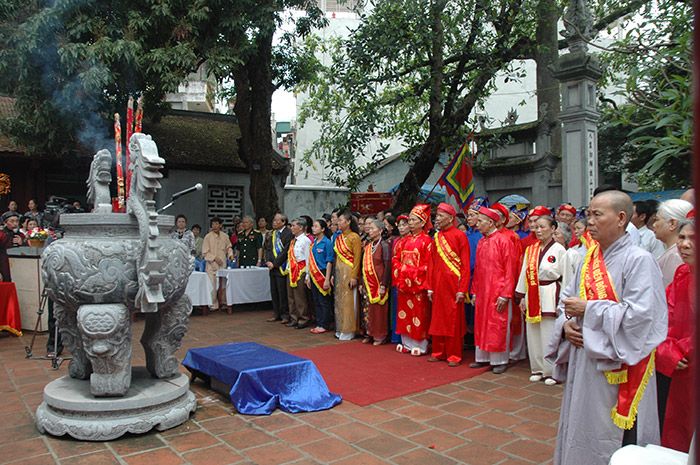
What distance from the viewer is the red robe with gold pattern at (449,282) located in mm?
6133

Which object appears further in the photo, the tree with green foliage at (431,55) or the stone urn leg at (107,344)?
the tree with green foliage at (431,55)

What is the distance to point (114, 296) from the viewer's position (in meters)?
3.96

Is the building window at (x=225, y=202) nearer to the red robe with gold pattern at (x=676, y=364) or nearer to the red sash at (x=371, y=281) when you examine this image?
the red sash at (x=371, y=281)

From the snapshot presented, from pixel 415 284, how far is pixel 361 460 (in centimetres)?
319

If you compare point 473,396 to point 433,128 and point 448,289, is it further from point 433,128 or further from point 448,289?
point 433,128

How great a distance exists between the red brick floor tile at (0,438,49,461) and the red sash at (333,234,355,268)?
4.35m

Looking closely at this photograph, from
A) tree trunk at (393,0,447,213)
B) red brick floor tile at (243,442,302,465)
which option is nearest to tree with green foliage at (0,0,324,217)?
tree trunk at (393,0,447,213)

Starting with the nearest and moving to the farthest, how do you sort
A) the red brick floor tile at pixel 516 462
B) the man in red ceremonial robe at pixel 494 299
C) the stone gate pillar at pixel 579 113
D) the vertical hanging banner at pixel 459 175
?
1. the red brick floor tile at pixel 516 462
2. the man in red ceremonial robe at pixel 494 299
3. the stone gate pillar at pixel 579 113
4. the vertical hanging banner at pixel 459 175

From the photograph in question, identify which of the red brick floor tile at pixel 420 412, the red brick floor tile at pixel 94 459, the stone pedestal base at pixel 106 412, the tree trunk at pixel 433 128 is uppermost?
the tree trunk at pixel 433 128

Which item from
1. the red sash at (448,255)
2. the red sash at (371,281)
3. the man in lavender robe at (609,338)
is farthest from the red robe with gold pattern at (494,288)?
the man in lavender robe at (609,338)

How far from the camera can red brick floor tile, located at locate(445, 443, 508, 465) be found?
350 cm

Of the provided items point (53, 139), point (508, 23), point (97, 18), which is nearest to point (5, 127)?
point (53, 139)

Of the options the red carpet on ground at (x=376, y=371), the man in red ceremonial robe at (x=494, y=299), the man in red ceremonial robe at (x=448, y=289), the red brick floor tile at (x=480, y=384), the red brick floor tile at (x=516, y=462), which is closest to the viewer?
the red brick floor tile at (x=516, y=462)

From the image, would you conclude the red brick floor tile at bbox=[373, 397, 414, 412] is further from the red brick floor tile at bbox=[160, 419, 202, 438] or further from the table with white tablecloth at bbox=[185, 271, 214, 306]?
the table with white tablecloth at bbox=[185, 271, 214, 306]
